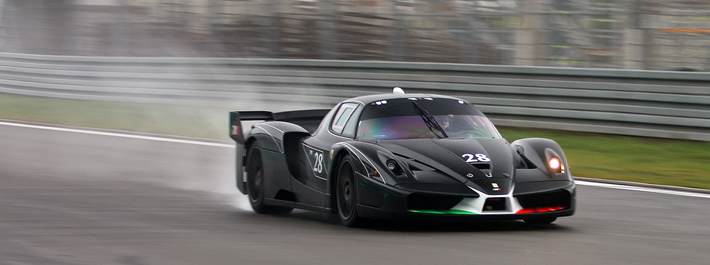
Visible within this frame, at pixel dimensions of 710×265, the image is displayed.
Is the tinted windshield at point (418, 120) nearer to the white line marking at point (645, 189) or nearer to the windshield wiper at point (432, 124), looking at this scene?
the windshield wiper at point (432, 124)

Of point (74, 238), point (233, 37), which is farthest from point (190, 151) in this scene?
point (74, 238)

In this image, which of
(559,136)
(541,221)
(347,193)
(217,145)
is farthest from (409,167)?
(217,145)

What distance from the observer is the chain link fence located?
13781 mm

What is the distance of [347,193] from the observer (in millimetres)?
7629

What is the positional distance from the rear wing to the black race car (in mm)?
593

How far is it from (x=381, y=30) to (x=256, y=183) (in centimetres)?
799

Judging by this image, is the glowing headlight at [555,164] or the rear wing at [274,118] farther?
the rear wing at [274,118]

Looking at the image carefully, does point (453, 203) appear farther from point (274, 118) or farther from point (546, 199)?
point (274, 118)

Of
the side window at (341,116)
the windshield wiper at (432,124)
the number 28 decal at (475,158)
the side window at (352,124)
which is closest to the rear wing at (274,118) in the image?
the side window at (341,116)

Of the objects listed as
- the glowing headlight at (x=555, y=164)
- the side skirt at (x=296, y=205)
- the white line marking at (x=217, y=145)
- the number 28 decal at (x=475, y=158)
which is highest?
the number 28 decal at (x=475, y=158)

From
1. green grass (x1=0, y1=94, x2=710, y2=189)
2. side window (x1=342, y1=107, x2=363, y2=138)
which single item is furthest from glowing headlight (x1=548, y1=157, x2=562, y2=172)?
green grass (x1=0, y1=94, x2=710, y2=189)

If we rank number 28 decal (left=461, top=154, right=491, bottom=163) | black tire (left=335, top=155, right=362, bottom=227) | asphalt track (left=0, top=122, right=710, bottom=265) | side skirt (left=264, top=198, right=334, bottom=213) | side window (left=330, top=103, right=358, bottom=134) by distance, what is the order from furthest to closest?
side window (left=330, top=103, right=358, bottom=134) < side skirt (left=264, top=198, right=334, bottom=213) < black tire (left=335, top=155, right=362, bottom=227) < number 28 decal (left=461, top=154, right=491, bottom=163) < asphalt track (left=0, top=122, right=710, bottom=265)

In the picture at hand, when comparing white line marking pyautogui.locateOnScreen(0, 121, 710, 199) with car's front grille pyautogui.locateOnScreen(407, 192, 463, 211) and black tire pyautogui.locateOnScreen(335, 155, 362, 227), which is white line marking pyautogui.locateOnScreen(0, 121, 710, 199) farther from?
black tire pyautogui.locateOnScreen(335, 155, 362, 227)

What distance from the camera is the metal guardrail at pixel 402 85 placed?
13.5m
